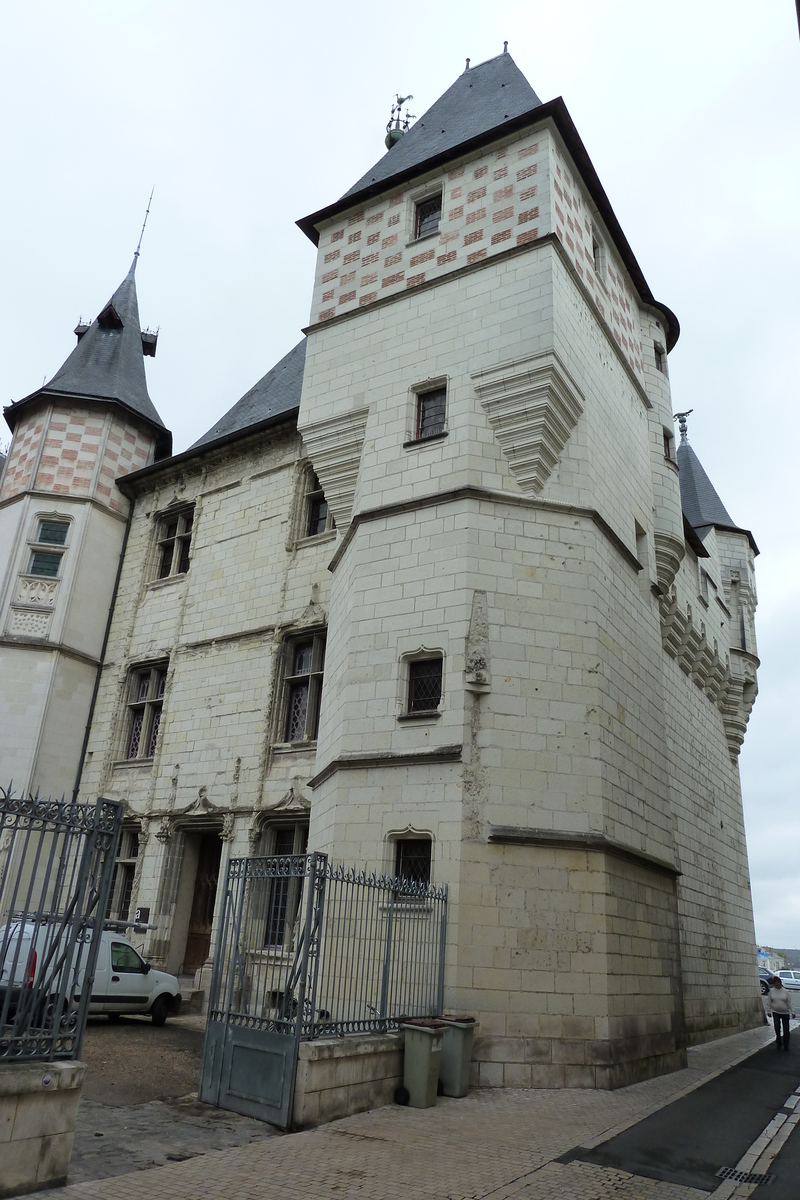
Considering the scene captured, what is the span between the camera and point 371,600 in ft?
36.6

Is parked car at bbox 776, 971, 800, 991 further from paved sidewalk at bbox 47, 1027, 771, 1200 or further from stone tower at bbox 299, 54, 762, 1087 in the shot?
paved sidewalk at bbox 47, 1027, 771, 1200

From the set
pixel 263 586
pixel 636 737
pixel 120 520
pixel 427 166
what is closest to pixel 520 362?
pixel 427 166

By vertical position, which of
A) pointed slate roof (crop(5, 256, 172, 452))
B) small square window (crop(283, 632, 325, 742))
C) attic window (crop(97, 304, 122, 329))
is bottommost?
small square window (crop(283, 632, 325, 742))

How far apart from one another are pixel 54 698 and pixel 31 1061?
43.2 ft

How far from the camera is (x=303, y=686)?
15117 mm

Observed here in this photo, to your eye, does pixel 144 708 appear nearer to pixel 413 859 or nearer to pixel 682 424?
pixel 413 859

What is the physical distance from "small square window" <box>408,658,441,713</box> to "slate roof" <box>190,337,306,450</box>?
29.1 feet

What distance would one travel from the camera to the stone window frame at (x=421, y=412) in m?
11.7

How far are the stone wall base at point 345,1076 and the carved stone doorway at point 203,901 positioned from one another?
816 cm

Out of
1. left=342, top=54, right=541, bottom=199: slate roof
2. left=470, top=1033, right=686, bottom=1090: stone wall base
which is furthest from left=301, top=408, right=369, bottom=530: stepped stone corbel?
left=470, top=1033, right=686, bottom=1090: stone wall base

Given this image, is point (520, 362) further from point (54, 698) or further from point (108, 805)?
point (54, 698)

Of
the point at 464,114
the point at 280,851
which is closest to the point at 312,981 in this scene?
the point at 280,851

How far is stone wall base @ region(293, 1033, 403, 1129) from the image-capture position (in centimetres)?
648

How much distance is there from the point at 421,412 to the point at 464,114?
640 centimetres
